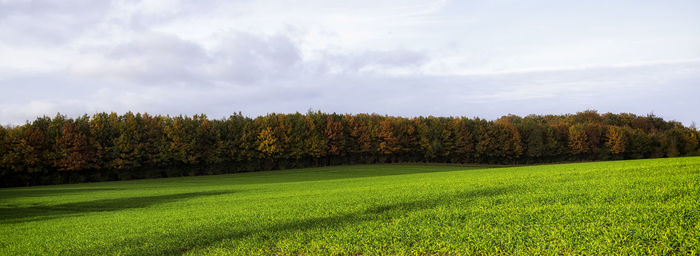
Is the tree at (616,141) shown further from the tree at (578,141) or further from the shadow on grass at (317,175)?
the shadow on grass at (317,175)

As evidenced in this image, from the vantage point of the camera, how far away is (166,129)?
222 ft

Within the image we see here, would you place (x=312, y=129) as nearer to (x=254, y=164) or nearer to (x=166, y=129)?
(x=254, y=164)

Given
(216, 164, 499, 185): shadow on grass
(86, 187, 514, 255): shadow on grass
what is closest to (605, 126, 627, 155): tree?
(216, 164, 499, 185): shadow on grass

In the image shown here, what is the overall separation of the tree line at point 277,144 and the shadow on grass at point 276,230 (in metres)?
59.9

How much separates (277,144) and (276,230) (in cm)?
6277

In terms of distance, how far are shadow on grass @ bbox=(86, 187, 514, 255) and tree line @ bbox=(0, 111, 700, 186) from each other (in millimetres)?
59913

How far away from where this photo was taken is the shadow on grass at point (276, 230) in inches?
380

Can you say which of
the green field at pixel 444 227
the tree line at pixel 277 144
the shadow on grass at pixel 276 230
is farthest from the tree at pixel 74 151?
the shadow on grass at pixel 276 230

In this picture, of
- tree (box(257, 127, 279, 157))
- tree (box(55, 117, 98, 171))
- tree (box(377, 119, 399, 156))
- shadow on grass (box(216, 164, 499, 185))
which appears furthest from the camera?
tree (box(377, 119, 399, 156))

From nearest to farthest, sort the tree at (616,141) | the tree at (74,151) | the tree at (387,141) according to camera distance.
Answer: the tree at (74,151) < the tree at (387,141) < the tree at (616,141)

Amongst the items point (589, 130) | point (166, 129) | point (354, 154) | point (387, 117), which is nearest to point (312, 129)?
point (354, 154)

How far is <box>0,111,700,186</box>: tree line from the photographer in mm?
60625

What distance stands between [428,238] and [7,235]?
1442 centimetres

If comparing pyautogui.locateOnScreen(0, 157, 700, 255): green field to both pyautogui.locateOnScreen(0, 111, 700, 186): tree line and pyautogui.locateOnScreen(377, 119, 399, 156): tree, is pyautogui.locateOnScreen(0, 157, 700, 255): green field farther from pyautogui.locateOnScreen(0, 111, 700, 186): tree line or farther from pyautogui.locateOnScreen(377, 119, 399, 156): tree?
pyautogui.locateOnScreen(377, 119, 399, 156): tree
